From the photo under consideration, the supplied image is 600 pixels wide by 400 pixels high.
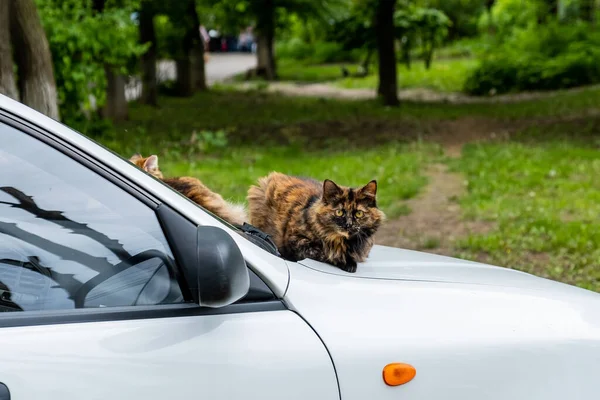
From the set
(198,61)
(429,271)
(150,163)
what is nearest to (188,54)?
(198,61)

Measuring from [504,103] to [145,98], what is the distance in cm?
970

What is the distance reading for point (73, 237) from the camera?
7.71ft

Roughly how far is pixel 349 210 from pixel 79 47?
24.4 ft

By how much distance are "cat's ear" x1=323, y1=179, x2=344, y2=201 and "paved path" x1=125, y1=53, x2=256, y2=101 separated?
15.4m

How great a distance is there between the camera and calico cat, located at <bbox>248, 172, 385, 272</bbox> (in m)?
4.20

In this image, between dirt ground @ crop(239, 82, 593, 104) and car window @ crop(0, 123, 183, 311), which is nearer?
car window @ crop(0, 123, 183, 311)

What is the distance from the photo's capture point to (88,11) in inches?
451

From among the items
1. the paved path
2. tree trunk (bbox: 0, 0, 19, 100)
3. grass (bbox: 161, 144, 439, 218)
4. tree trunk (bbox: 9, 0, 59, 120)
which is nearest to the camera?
tree trunk (bbox: 0, 0, 19, 100)

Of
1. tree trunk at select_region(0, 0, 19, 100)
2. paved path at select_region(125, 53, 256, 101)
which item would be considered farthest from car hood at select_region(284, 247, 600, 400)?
paved path at select_region(125, 53, 256, 101)

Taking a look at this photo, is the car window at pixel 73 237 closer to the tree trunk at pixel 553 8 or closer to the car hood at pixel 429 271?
the car hood at pixel 429 271

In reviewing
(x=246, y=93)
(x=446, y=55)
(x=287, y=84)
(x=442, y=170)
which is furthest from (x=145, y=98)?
(x=446, y=55)

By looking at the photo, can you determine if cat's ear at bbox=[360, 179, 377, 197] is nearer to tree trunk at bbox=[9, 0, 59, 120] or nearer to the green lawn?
the green lawn

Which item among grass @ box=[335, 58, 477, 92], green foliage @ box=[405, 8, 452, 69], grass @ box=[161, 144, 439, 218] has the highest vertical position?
green foliage @ box=[405, 8, 452, 69]

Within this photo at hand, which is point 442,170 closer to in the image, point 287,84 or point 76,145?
point 76,145
